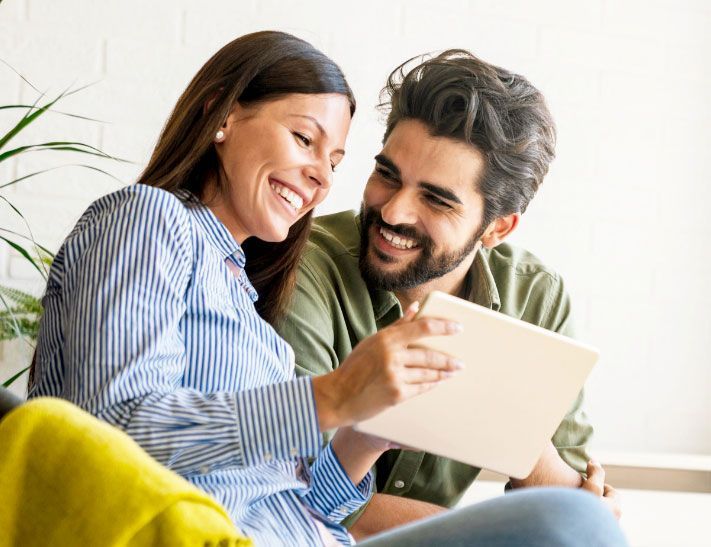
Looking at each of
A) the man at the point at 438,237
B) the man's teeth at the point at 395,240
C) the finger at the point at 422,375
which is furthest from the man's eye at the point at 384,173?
the finger at the point at 422,375

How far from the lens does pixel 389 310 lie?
2062 mm

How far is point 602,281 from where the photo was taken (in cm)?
293

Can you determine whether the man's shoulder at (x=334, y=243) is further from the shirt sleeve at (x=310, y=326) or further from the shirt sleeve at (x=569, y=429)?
the shirt sleeve at (x=569, y=429)

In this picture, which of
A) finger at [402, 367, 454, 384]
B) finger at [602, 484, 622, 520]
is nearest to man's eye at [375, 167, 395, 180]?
finger at [602, 484, 622, 520]

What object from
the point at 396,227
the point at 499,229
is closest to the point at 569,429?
the point at 499,229

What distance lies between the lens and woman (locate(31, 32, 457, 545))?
45.0 inches

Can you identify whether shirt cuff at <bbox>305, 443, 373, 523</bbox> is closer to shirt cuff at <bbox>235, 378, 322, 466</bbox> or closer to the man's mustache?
shirt cuff at <bbox>235, 378, 322, 466</bbox>

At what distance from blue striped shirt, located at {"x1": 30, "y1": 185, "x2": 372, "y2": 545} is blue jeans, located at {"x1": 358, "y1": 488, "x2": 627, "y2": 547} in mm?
264

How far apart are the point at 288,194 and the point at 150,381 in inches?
20.0

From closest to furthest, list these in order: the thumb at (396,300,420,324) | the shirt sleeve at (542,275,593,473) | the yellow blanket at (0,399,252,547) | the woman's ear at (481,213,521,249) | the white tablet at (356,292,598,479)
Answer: the yellow blanket at (0,399,252,547) < the thumb at (396,300,420,324) < the white tablet at (356,292,598,479) < the shirt sleeve at (542,275,593,473) < the woman's ear at (481,213,521,249)

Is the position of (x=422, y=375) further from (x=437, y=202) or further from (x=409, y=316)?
(x=437, y=202)

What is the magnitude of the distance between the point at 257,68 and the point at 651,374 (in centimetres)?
187

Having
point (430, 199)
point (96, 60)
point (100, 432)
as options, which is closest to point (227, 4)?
point (96, 60)

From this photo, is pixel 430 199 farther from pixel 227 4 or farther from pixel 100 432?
pixel 100 432
